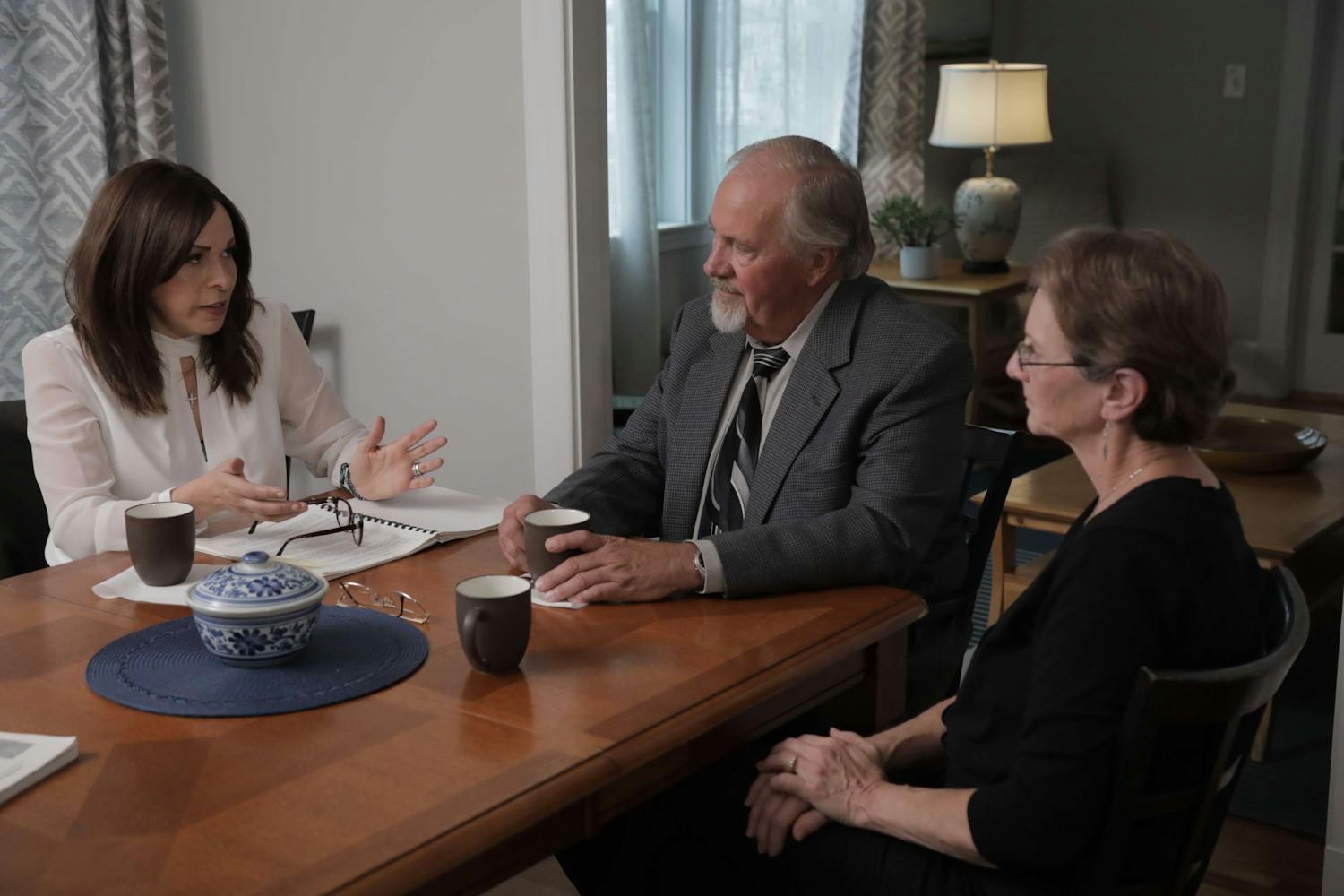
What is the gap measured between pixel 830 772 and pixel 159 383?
1251mm

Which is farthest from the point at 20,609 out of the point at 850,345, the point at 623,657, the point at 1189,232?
the point at 1189,232

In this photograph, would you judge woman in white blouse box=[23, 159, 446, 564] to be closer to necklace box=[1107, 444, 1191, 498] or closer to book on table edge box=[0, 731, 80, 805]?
book on table edge box=[0, 731, 80, 805]

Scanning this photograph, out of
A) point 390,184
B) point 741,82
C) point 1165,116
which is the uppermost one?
point 741,82

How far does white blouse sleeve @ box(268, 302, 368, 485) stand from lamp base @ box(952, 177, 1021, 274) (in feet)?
10.4

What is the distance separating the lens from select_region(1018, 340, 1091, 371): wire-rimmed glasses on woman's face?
4.22ft

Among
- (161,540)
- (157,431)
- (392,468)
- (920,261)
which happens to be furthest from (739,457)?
(920,261)

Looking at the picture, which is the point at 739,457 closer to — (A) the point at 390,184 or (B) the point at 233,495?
(B) the point at 233,495

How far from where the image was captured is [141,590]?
1.56 meters

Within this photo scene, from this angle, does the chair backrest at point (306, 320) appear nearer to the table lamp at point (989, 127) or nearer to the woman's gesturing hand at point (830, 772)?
the woman's gesturing hand at point (830, 772)

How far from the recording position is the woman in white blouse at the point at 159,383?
6.25ft

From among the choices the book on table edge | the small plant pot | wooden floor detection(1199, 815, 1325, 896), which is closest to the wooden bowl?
wooden floor detection(1199, 815, 1325, 896)

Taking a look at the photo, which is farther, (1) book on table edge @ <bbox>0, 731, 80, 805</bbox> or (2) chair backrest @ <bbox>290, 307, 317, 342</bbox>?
(2) chair backrest @ <bbox>290, 307, 317, 342</bbox>

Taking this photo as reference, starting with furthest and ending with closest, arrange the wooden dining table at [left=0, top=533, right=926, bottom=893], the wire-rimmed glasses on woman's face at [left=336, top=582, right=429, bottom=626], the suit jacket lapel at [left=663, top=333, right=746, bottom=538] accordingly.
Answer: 1. the suit jacket lapel at [left=663, top=333, right=746, bottom=538]
2. the wire-rimmed glasses on woman's face at [left=336, top=582, right=429, bottom=626]
3. the wooden dining table at [left=0, top=533, right=926, bottom=893]

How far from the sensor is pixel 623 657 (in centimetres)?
137
